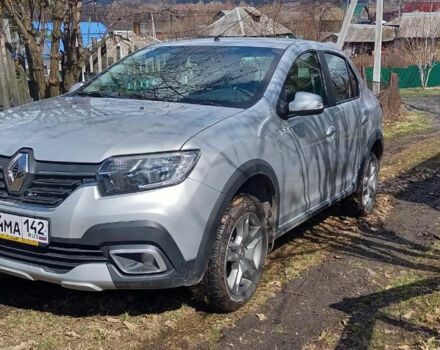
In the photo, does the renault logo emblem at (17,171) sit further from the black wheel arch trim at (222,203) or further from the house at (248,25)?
the house at (248,25)

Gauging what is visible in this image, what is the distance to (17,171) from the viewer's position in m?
3.16

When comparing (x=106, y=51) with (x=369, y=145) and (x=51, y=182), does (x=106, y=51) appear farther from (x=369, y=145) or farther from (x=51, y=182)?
(x=51, y=182)

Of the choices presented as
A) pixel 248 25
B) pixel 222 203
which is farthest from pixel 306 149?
pixel 248 25

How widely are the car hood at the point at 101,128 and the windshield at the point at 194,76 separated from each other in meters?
0.25

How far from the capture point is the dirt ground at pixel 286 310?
11.0ft

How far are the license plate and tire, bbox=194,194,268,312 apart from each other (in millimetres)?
966

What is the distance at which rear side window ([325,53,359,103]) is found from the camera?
204 inches

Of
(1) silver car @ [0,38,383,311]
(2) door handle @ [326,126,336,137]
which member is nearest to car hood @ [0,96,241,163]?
(1) silver car @ [0,38,383,311]

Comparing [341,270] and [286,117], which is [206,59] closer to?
[286,117]

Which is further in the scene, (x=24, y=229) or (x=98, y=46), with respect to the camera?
(x=98, y=46)

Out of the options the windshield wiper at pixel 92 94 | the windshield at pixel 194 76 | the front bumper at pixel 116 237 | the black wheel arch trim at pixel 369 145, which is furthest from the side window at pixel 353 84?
the front bumper at pixel 116 237

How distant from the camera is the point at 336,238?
541 centimetres

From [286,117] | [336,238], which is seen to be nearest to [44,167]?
[286,117]

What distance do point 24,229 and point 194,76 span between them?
73.3 inches
